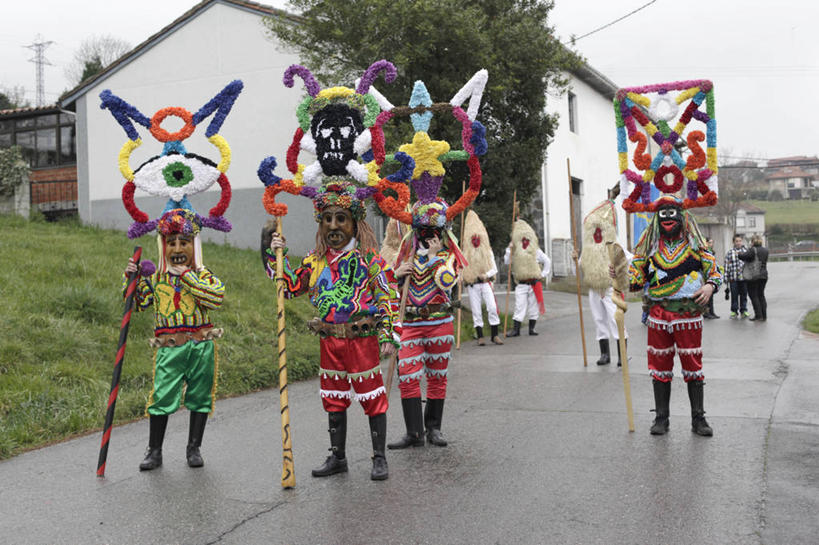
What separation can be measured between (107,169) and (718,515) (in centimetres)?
2155

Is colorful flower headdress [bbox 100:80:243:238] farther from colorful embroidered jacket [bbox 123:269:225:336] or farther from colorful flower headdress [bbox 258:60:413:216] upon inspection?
colorful flower headdress [bbox 258:60:413:216]

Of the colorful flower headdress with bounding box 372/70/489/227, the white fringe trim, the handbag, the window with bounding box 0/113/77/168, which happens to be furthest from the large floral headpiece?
the window with bounding box 0/113/77/168

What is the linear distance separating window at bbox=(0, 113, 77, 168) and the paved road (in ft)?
67.3

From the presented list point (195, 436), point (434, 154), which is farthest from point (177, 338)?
point (434, 154)

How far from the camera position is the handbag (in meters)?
15.8

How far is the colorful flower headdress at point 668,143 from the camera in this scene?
653 cm

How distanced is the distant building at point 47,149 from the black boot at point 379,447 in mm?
21680

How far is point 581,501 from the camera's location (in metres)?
4.64

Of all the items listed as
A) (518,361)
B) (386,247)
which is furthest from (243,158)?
(386,247)

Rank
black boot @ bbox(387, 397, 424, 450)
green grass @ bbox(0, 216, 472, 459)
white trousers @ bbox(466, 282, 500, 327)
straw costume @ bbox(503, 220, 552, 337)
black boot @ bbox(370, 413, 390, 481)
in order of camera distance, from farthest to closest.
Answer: straw costume @ bbox(503, 220, 552, 337), white trousers @ bbox(466, 282, 500, 327), green grass @ bbox(0, 216, 472, 459), black boot @ bbox(387, 397, 424, 450), black boot @ bbox(370, 413, 390, 481)

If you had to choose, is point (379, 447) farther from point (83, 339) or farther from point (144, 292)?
point (83, 339)

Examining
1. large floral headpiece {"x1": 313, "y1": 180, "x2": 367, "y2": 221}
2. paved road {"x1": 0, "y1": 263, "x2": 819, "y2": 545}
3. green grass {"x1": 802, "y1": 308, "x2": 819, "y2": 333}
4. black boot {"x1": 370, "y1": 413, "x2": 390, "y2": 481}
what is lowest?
paved road {"x1": 0, "y1": 263, "x2": 819, "y2": 545}

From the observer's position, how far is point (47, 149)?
25.6m


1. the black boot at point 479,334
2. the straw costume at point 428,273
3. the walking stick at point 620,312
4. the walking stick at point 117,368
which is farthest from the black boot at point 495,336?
the walking stick at point 117,368
